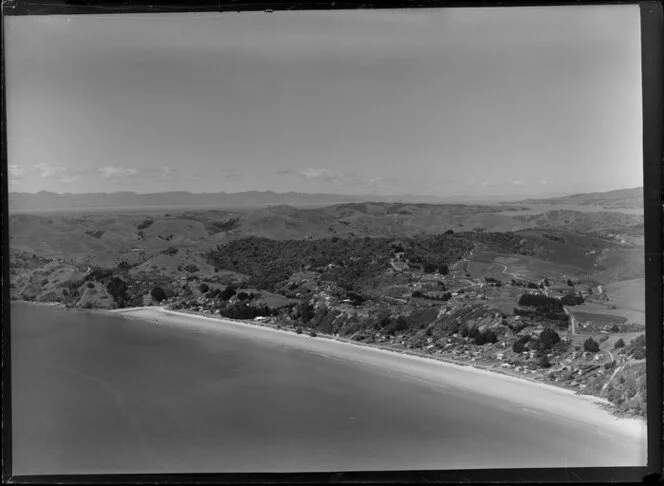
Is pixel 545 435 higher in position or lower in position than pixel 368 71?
lower

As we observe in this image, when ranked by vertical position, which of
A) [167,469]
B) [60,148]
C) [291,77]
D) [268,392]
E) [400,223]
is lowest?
[167,469]

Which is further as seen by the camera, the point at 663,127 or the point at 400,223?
the point at 400,223

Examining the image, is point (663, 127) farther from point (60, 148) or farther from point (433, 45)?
point (60, 148)

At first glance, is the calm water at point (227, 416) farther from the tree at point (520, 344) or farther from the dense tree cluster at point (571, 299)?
the dense tree cluster at point (571, 299)

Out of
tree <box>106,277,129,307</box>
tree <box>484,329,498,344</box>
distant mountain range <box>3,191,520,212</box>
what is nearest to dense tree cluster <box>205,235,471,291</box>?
distant mountain range <box>3,191,520,212</box>

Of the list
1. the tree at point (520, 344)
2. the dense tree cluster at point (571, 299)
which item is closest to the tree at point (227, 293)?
the tree at point (520, 344)

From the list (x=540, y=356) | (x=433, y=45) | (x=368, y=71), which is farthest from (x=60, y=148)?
(x=540, y=356)

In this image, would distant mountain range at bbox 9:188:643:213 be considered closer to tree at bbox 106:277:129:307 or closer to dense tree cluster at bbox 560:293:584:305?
tree at bbox 106:277:129:307
